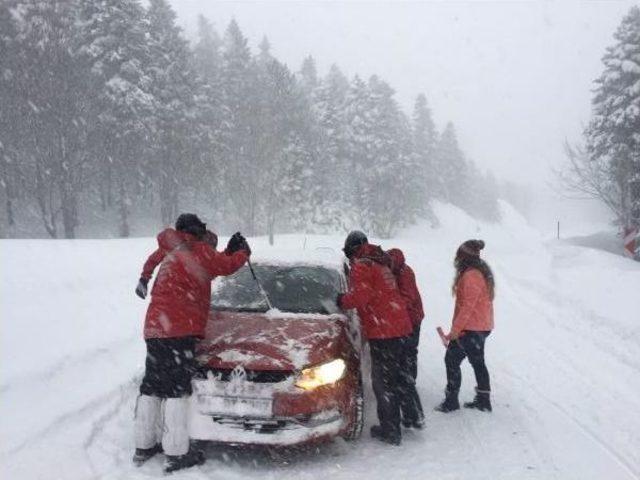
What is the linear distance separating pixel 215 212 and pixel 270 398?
131 ft

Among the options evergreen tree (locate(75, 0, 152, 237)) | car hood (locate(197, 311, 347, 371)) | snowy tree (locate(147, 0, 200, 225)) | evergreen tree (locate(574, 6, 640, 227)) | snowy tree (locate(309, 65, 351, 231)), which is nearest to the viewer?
car hood (locate(197, 311, 347, 371))

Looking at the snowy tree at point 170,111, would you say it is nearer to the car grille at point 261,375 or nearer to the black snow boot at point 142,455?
the black snow boot at point 142,455

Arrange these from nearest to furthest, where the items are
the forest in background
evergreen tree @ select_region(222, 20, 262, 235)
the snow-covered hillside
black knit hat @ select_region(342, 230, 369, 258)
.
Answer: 1. the snow-covered hillside
2. black knit hat @ select_region(342, 230, 369, 258)
3. the forest in background
4. evergreen tree @ select_region(222, 20, 262, 235)

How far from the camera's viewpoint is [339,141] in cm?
4975

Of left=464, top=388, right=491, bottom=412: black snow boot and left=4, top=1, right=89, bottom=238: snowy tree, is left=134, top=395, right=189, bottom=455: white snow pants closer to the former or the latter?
left=464, top=388, right=491, bottom=412: black snow boot

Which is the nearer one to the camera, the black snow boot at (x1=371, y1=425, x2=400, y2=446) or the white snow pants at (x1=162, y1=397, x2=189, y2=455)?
the white snow pants at (x1=162, y1=397, x2=189, y2=455)

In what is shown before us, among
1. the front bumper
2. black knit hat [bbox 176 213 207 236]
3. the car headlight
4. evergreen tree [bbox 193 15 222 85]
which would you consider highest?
evergreen tree [bbox 193 15 222 85]

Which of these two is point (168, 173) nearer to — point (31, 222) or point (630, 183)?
point (31, 222)

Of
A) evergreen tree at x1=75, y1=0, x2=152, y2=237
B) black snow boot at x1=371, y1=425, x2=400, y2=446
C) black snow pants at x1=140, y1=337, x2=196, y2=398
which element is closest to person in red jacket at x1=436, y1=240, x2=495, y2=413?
black snow boot at x1=371, y1=425, x2=400, y2=446

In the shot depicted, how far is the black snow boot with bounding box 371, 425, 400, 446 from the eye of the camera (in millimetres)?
5164

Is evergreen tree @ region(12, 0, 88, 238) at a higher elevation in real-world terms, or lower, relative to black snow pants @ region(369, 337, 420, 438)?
higher

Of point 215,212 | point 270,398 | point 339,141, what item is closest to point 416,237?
point 339,141

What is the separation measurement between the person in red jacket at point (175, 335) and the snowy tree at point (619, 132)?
26160mm

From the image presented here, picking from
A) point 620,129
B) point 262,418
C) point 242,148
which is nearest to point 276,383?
point 262,418
